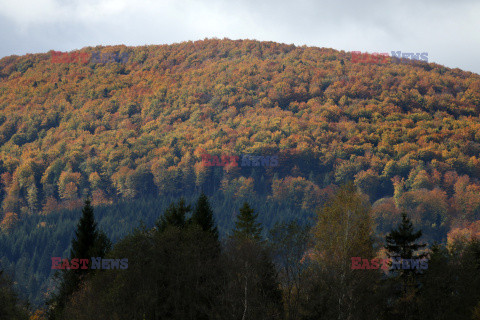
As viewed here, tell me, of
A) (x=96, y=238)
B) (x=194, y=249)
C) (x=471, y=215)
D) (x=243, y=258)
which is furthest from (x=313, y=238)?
(x=471, y=215)

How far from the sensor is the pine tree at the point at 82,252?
2247 inches

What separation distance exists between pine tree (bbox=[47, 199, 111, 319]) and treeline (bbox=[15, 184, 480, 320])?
171 inches

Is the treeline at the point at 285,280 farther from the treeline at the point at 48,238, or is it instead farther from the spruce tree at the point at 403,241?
the treeline at the point at 48,238

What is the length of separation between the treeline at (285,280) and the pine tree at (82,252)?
14.2 feet

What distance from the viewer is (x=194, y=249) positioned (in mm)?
49750

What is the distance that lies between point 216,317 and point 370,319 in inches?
446

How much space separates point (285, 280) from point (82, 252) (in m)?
21.6

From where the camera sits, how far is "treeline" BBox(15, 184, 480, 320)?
4484 cm

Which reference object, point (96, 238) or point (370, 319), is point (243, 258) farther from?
point (96, 238)

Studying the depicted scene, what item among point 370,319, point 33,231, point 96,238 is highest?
point 96,238

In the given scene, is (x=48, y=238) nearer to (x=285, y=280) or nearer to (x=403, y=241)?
(x=285, y=280)

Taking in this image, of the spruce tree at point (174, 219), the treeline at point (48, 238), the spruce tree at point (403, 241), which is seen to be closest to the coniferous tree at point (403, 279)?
the spruce tree at point (403, 241)

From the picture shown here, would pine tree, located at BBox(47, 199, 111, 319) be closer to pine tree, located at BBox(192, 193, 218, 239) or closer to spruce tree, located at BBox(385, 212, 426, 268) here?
pine tree, located at BBox(192, 193, 218, 239)

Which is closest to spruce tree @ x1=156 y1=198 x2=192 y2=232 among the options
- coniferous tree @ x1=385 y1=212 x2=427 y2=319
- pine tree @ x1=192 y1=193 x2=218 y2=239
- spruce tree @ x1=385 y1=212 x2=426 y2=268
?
pine tree @ x1=192 y1=193 x2=218 y2=239
